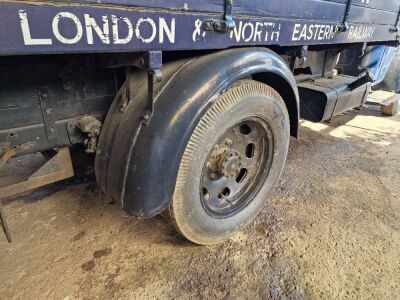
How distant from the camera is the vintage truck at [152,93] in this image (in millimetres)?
1067

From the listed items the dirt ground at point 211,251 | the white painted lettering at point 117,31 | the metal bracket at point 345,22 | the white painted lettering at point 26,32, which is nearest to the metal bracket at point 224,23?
the white painted lettering at point 117,31

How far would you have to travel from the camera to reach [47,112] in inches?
57.2

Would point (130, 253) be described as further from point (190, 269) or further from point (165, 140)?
point (165, 140)

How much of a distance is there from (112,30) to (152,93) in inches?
13.3

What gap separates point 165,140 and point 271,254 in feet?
3.79

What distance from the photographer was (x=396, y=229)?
229cm

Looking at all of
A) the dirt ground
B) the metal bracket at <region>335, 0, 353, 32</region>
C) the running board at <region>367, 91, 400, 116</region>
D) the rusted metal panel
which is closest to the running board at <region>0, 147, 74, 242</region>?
the rusted metal panel

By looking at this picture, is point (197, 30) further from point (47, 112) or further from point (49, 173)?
point (49, 173)

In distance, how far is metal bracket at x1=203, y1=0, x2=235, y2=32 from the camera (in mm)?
1411

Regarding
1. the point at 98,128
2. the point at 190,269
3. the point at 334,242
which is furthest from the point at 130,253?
the point at 334,242

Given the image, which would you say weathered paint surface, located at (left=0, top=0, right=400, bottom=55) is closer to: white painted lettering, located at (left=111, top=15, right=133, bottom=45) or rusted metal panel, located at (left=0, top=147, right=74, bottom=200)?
white painted lettering, located at (left=111, top=15, right=133, bottom=45)

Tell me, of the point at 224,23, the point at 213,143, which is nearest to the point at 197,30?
the point at 224,23

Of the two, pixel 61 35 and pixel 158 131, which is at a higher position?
pixel 61 35

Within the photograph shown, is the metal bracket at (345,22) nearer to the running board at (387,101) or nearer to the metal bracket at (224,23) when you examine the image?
the metal bracket at (224,23)
